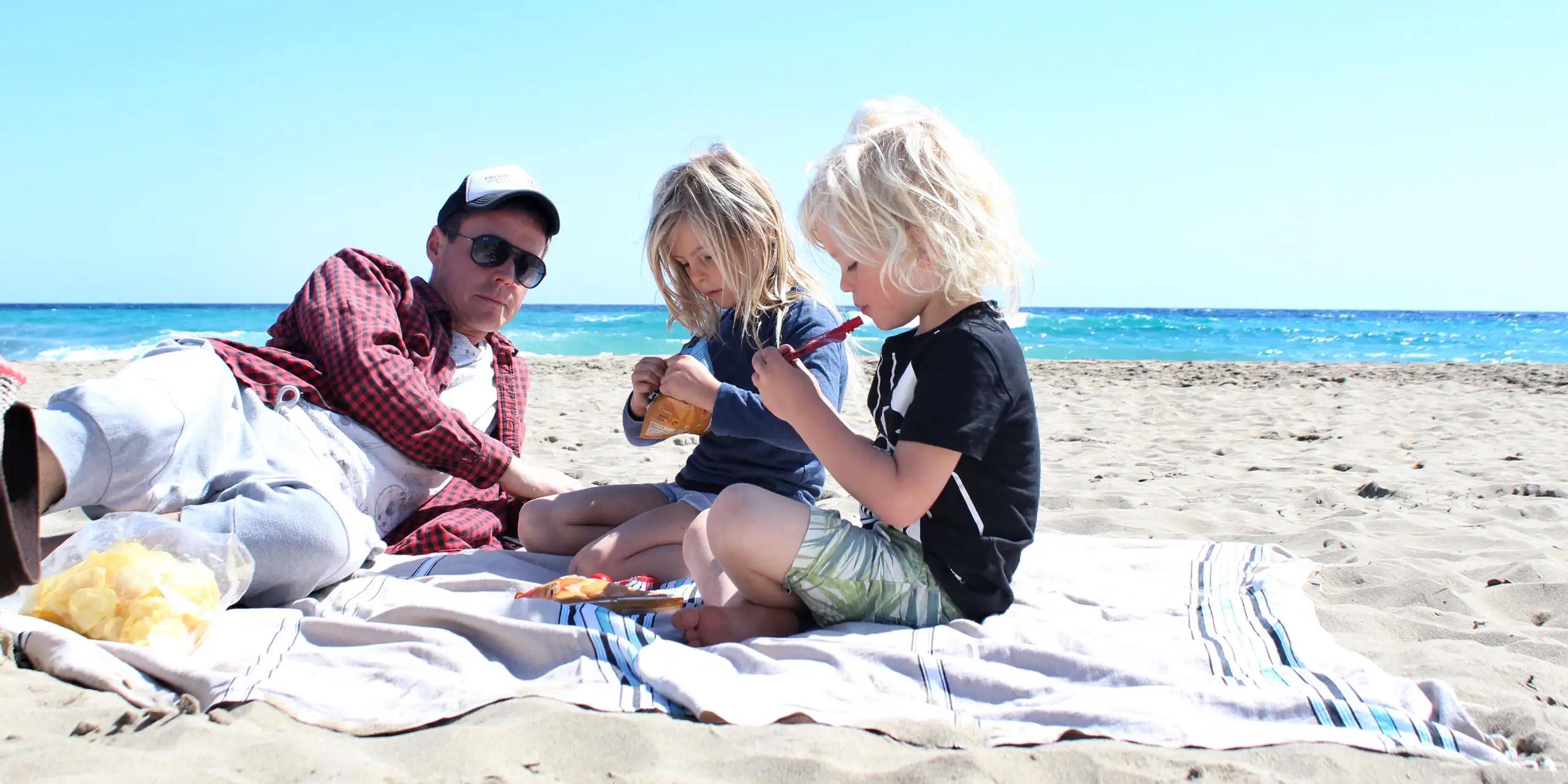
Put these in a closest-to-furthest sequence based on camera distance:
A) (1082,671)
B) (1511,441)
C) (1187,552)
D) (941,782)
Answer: (941,782), (1082,671), (1187,552), (1511,441)

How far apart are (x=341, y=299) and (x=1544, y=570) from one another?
3.16 metres

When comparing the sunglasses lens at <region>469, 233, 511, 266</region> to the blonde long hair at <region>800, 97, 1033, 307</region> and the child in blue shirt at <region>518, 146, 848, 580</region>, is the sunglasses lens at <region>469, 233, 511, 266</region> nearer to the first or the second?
the child in blue shirt at <region>518, 146, 848, 580</region>

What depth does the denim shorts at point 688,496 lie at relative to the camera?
8.68 feet

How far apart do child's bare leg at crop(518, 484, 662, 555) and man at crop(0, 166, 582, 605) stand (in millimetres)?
164

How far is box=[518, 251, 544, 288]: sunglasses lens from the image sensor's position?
2.96 meters

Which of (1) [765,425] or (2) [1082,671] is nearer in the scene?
(2) [1082,671]

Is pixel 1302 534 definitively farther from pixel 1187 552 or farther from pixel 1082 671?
pixel 1082 671

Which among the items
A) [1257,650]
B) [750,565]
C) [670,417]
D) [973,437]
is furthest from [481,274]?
[1257,650]

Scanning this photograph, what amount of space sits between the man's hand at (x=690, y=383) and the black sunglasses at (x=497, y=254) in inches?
31.1

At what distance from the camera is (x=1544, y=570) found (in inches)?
94.7

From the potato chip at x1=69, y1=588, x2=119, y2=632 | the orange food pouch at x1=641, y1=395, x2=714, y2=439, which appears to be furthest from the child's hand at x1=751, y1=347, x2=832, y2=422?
the potato chip at x1=69, y1=588, x2=119, y2=632

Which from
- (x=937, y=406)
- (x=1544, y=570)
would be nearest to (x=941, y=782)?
(x=937, y=406)

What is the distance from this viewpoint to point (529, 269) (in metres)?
2.99

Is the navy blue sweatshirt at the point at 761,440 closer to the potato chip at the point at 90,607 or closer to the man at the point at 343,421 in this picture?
the man at the point at 343,421
